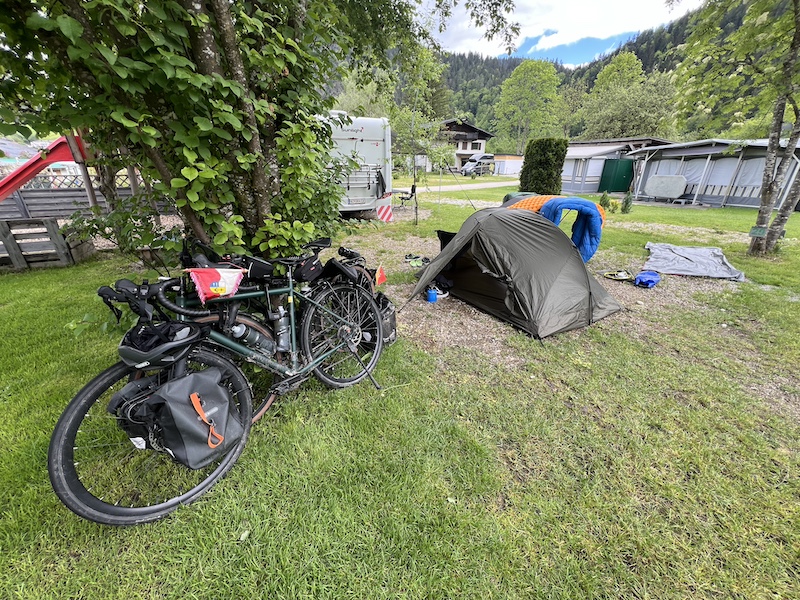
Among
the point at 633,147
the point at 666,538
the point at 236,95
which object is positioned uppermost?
the point at 633,147

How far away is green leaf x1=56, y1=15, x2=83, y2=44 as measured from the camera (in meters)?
1.27

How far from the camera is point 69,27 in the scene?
50.6 inches

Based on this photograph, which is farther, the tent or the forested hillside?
the forested hillside

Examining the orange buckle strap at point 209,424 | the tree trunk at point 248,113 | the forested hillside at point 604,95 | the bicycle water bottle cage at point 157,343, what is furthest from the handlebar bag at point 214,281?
the forested hillside at point 604,95

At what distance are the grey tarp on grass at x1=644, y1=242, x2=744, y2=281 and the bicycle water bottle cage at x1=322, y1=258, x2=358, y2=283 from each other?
6.05m

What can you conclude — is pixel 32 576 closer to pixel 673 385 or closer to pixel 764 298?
pixel 673 385

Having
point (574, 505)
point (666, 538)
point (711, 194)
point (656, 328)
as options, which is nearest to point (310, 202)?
point (574, 505)

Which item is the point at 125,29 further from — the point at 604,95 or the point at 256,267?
the point at 604,95

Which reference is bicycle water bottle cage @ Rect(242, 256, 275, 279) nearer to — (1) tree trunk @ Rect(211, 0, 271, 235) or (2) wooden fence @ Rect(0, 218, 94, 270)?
(1) tree trunk @ Rect(211, 0, 271, 235)

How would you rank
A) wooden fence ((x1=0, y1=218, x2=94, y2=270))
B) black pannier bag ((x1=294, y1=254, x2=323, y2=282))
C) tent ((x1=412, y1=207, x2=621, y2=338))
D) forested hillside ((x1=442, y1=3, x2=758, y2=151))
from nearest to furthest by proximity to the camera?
black pannier bag ((x1=294, y1=254, x2=323, y2=282)), tent ((x1=412, y1=207, x2=621, y2=338)), wooden fence ((x1=0, y1=218, x2=94, y2=270)), forested hillside ((x1=442, y1=3, x2=758, y2=151))

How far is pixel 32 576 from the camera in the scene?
57.0 inches

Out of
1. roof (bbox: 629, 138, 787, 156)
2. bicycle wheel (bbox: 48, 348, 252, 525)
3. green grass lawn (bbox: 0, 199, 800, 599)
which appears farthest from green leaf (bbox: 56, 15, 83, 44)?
roof (bbox: 629, 138, 787, 156)

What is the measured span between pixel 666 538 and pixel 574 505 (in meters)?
0.44

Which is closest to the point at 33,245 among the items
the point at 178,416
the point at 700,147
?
the point at 178,416
